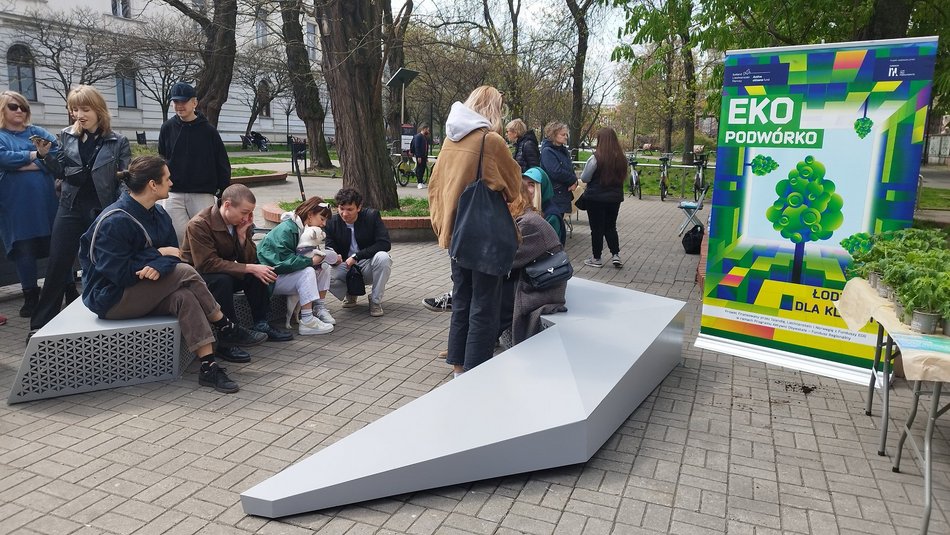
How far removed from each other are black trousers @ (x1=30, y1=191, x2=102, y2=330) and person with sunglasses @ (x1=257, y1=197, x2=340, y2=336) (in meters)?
1.35

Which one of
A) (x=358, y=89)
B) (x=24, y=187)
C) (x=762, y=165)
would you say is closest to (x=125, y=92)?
(x=358, y=89)

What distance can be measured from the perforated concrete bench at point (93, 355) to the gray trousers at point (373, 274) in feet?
5.93

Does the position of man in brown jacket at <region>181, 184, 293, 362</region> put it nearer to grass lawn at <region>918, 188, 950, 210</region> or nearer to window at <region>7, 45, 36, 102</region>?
grass lawn at <region>918, 188, 950, 210</region>

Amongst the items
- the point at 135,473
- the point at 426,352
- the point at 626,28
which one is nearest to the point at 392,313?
the point at 426,352

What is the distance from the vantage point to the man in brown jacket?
4934mm

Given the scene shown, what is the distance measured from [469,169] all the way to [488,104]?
0.44m

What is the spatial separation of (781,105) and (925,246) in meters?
1.58

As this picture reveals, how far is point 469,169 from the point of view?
422 centimetres

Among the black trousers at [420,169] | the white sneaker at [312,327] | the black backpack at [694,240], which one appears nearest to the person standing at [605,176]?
the black backpack at [694,240]

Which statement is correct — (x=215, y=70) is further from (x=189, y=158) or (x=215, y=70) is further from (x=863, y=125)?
(x=863, y=125)

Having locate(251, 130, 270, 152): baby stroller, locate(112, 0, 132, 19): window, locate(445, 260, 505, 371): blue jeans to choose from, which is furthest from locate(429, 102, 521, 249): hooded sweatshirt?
locate(112, 0, 132, 19): window

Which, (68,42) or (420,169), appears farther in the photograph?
(68,42)

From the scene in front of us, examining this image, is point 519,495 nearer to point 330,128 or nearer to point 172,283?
point 172,283

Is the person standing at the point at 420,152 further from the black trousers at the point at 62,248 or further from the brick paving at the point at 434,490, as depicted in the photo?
the brick paving at the point at 434,490
